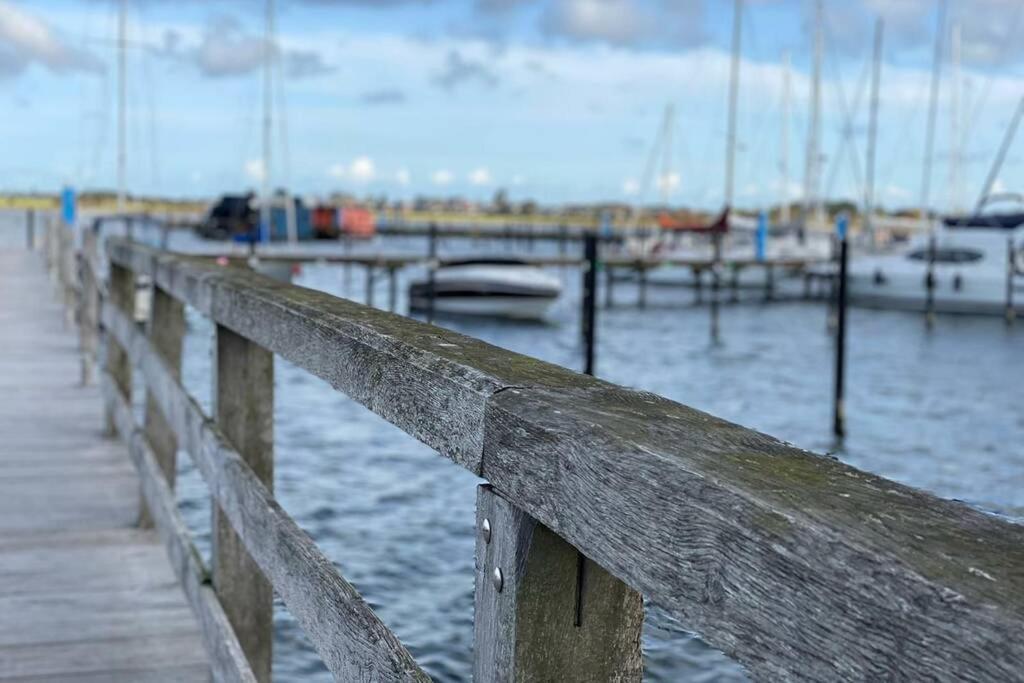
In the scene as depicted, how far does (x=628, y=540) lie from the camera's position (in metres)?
1.15

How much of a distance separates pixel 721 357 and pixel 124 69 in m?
24.2

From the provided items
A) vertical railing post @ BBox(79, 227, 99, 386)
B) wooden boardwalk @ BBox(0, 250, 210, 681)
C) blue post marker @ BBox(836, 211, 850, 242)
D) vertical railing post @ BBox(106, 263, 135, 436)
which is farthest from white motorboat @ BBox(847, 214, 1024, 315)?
vertical railing post @ BBox(106, 263, 135, 436)

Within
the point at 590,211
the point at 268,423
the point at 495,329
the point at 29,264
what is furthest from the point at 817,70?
the point at 590,211

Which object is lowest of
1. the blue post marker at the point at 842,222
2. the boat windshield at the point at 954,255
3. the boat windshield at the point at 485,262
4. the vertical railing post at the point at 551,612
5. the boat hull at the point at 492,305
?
the boat hull at the point at 492,305

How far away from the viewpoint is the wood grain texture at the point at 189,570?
2.81 meters

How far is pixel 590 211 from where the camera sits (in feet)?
618

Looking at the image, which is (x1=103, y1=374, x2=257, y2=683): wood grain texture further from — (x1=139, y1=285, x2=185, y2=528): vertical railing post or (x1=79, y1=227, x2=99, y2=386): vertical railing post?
(x1=79, y1=227, x2=99, y2=386): vertical railing post

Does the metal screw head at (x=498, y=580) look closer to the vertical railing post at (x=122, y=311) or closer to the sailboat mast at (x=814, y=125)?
the vertical railing post at (x=122, y=311)

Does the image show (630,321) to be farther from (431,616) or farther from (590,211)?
(590,211)

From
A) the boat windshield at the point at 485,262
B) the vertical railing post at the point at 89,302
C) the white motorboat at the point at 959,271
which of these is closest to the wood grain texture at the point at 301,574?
the vertical railing post at the point at 89,302

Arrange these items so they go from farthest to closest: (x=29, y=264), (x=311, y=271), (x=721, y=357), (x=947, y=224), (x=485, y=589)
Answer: (x=311, y=271) < (x=947, y=224) < (x=721, y=357) < (x=29, y=264) < (x=485, y=589)

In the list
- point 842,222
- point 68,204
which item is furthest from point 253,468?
point 842,222

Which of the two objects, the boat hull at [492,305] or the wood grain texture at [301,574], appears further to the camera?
the boat hull at [492,305]

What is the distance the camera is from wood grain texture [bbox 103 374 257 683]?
9.21 ft
